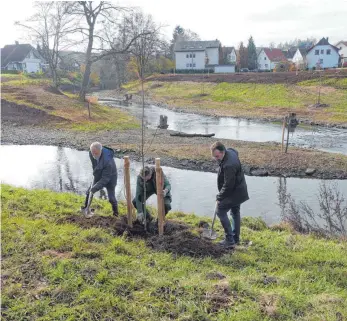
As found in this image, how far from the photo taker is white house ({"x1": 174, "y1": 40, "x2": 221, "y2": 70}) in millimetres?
73000

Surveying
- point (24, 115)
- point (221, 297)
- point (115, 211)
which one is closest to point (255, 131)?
point (24, 115)

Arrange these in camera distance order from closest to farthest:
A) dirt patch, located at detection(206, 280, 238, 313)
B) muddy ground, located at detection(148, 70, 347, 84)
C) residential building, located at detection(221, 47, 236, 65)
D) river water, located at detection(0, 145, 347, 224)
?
dirt patch, located at detection(206, 280, 238, 313) → river water, located at detection(0, 145, 347, 224) → muddy ground, located at detection(148, 70, 347, 84) → residential building, located at detection(221, 47, 236, 65)

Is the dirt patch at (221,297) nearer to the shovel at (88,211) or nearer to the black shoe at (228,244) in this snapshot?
the black shoe at (228,244)

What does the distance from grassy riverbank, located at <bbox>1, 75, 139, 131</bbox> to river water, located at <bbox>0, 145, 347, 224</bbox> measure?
8201 millimetres

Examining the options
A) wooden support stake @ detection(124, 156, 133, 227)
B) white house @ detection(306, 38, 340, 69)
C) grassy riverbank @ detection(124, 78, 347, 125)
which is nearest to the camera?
wooden support stake @ detection(124, 156, 133, 227)

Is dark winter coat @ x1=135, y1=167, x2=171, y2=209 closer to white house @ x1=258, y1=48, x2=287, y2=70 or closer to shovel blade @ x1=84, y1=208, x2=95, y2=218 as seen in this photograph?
shovel blade @ x1=84, y1=208, x2=95, y2=218

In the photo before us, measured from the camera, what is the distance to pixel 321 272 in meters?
5.44

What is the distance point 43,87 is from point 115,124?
14.8 meters

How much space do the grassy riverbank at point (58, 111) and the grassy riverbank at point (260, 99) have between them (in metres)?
5.19

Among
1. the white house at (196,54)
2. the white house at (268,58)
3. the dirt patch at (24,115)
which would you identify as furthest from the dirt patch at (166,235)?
the white house at (268,58)

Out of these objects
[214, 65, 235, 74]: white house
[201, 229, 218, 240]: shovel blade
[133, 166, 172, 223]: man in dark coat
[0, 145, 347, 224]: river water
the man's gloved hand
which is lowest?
[0, 145, 347, 224]: river water


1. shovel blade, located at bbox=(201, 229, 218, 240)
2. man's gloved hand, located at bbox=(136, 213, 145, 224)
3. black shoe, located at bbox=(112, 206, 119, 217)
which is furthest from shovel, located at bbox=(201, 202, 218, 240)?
black shoe, located at bbox=(112, 206, 119, 217)

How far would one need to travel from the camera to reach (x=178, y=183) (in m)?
13.8

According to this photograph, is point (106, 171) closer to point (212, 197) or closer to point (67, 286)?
point (67, 286)
